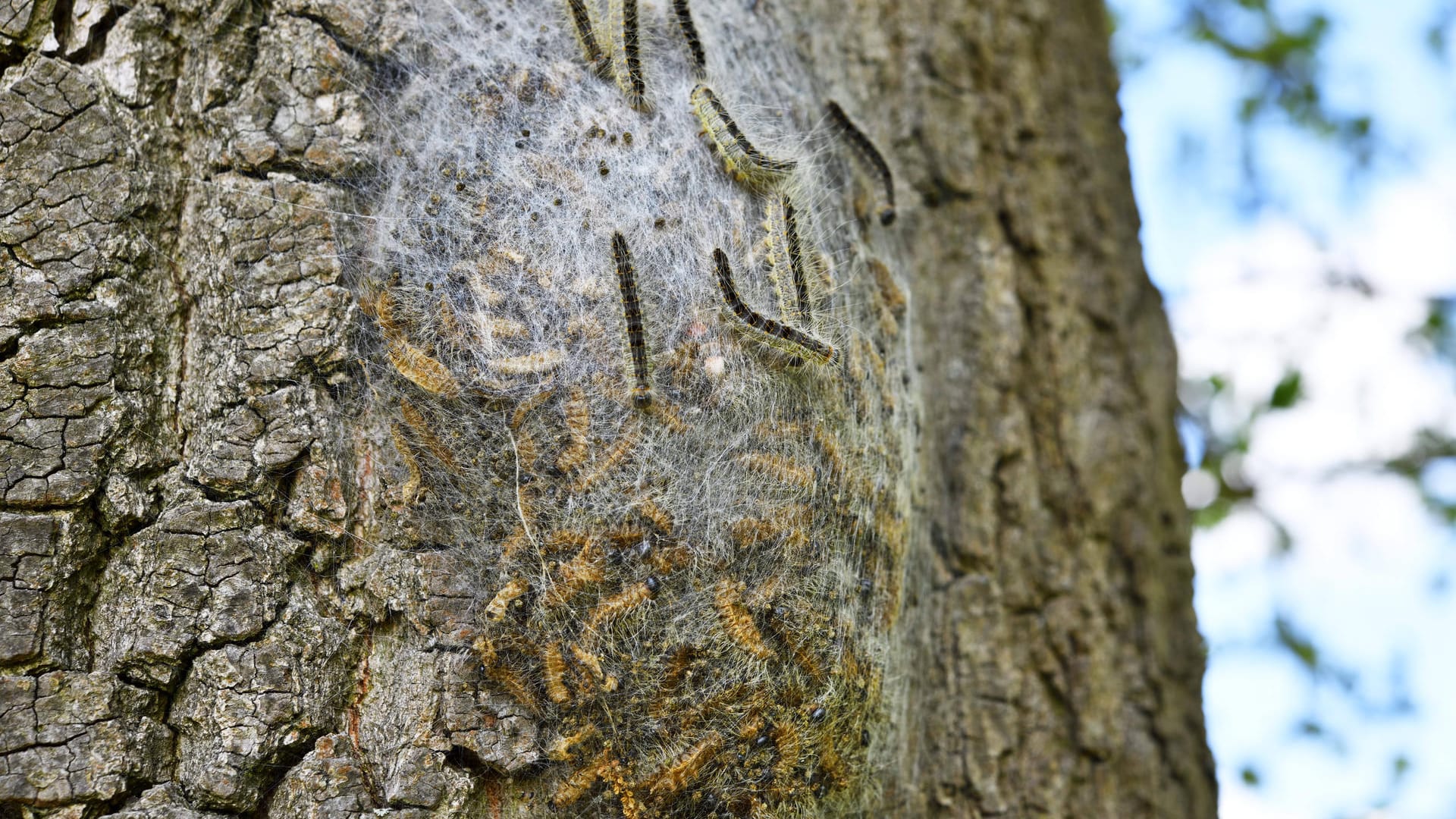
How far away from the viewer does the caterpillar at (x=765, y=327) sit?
1.98 metres

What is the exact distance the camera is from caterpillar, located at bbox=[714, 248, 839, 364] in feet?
6.50

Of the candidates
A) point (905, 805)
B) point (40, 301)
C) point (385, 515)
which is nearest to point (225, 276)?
point (40, 301)

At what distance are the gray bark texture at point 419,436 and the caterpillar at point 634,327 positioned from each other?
0.05 ft

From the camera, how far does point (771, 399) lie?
2.05 m

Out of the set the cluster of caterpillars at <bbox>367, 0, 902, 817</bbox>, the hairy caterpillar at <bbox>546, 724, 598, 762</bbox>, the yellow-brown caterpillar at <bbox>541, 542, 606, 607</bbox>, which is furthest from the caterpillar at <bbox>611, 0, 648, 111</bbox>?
the hairy caterpillar at <bbox>546, 724, 598, 762</bbox>

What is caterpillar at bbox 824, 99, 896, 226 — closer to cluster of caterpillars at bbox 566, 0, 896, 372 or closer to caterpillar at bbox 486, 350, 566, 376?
cluster of caterpillars at bbox 566, 0, 896, 372

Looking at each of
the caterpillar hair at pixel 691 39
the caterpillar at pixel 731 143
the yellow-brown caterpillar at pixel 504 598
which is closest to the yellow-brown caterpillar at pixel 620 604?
the yellow-brown caterpillar at pixel 504 598

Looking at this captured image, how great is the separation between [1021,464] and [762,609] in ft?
3.62

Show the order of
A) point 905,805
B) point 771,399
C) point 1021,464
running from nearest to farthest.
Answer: point 771,399
point 905,805
point 1021,464

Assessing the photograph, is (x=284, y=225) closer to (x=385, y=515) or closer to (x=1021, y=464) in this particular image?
(x=385, y=515)

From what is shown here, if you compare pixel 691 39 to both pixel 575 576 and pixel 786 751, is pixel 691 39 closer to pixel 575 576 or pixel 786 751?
pixel 575 576

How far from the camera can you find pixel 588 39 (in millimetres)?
2117

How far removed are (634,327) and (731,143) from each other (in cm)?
51

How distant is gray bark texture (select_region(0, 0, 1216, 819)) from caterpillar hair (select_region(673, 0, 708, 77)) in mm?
40
